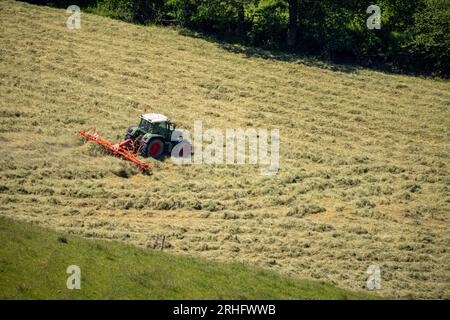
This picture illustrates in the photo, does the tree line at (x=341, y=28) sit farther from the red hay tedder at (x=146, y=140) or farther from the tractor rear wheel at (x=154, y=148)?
the tractor rear wheel at (x=154, y=148)

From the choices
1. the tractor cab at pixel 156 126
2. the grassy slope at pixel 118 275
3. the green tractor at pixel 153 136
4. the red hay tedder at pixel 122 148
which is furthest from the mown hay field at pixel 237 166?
the tractor cab at pixel 156 126

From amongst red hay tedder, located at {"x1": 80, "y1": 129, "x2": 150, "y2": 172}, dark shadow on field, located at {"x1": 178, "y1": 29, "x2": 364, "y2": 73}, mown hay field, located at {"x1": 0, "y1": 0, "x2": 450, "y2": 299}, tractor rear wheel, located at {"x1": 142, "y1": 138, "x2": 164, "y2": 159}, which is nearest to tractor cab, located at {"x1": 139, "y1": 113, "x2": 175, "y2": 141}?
tractor rear wheel, located at {"x1": 142, "y1": 138, "x2": 164, "y2": 159}

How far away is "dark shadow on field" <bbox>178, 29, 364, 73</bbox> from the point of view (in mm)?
42081

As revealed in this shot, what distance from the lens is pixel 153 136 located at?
26.7 metres

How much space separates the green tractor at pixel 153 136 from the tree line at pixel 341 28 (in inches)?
753

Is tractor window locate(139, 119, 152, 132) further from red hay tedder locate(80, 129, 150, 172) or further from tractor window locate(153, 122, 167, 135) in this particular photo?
red hay tedder locate(80, 129, 150, 172)

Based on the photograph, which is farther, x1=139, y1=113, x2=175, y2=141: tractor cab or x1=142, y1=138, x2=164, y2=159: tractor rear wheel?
x1=139, y1=113, x2=175, y2=141: tractor cab

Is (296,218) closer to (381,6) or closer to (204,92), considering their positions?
(204,92)

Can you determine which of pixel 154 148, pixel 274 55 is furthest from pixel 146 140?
pixel 274 55

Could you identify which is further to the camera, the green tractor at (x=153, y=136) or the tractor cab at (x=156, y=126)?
the tractor cab at (x=156, y=126)

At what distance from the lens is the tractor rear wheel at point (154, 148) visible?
26.7 metres

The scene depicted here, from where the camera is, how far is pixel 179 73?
3738 centimetres

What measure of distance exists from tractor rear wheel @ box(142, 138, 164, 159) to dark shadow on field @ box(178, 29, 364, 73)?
56.4ft

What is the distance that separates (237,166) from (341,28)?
1990 cm
